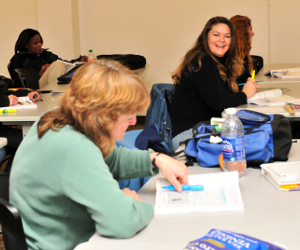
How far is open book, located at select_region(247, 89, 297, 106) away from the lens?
2174 mm

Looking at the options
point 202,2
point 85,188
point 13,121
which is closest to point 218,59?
point 13,121

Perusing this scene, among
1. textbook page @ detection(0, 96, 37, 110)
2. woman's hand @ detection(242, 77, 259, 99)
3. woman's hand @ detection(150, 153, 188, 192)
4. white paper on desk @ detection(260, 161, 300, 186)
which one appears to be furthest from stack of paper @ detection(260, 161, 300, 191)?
textbook page @ detection(0, 96, 37, 110)

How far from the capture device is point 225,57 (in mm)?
2562

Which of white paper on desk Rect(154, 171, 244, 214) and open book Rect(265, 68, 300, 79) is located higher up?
open book Rect(265, 68, 300, 79)

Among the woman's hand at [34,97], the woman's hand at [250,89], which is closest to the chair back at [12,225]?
the woman's hand at [250,89]

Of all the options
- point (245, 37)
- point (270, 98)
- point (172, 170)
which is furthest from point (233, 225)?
point (245, 37)

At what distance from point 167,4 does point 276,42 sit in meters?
1.62

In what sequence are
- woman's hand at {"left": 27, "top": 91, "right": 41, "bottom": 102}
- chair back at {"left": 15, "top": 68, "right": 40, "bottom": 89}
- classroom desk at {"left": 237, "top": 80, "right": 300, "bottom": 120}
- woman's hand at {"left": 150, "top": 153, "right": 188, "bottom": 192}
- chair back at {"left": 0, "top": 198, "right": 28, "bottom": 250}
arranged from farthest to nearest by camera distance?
chair back at {"left": 15, "top": 68, "right": 40, "bottom": 89} → woman's hand at {"left": 27, "top": 91, "right": 41, "bottom": 102} → classroom desk at {"left": 237, "top": 80, "right": 300, "bottom": 120} → woman's hand at {"left": 150, "top": 153, "right": 188, "bottom": 192} → chair back at {"left": 0, "top": 198, "right": 28, "bottom": 250}

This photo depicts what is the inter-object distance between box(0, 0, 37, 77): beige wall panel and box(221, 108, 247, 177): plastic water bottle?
4.73 meters

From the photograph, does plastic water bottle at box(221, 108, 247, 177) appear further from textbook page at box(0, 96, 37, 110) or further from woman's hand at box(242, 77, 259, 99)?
textbook page at box(0, 96, 37, 110)

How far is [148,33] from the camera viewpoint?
17.1 ft

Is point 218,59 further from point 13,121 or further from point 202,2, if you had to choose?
point 202,2

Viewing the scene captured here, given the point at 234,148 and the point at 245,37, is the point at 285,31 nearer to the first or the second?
the point at 245,37

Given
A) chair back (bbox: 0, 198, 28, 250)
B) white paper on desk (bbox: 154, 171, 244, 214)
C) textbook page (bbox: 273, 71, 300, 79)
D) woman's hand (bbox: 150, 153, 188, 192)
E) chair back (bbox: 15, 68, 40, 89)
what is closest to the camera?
chair back (bbox: 0, 198, 28, 250)
